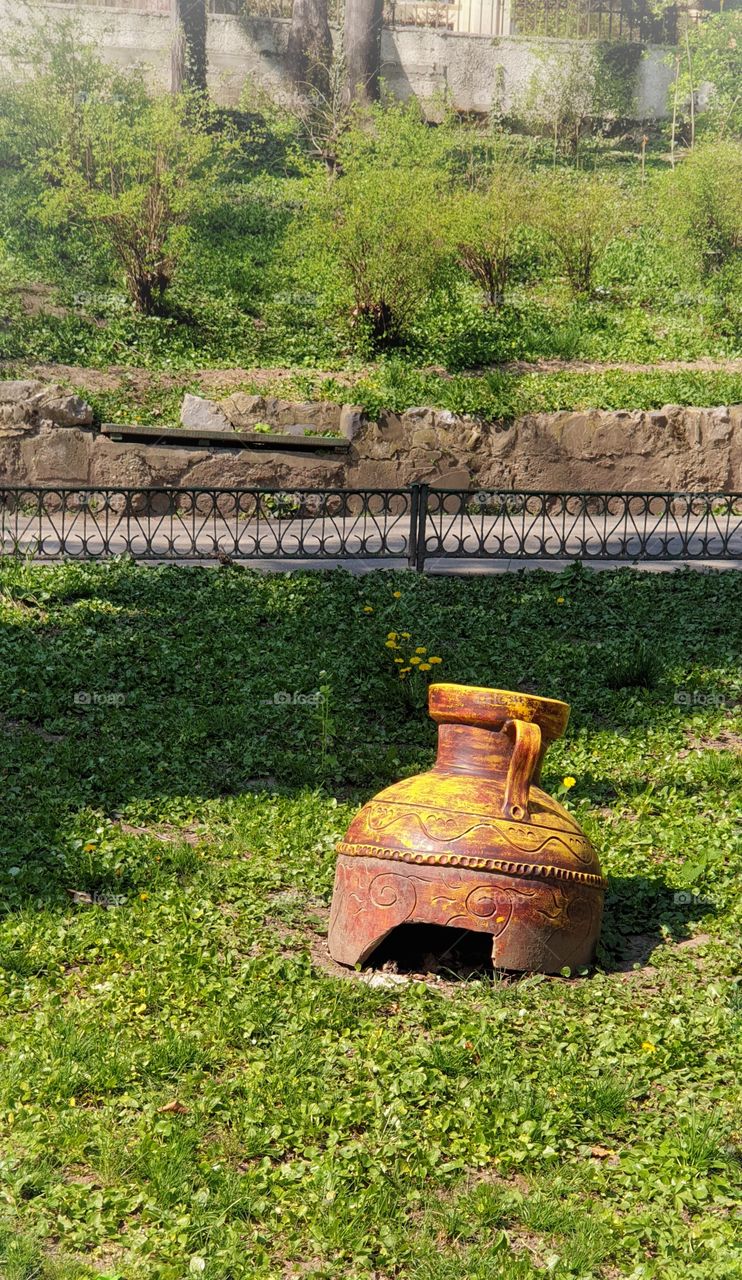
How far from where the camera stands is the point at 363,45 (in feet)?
80.2

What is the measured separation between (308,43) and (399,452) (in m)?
15.2

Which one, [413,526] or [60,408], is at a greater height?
[60,408]

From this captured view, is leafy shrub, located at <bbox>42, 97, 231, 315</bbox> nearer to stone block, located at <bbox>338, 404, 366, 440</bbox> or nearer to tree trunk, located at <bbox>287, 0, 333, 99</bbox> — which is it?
stone block, located at <bbox>338, 404, 366, 440</bbox>

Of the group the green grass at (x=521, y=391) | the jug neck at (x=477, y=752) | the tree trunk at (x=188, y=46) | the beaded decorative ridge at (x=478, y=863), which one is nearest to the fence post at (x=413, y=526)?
the green grass at (x=521, y=391)

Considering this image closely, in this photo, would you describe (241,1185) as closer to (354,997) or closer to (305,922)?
(354,997)

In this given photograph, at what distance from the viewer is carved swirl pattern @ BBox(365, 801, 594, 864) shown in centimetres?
445

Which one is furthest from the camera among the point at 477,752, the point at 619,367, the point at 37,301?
the point at 37,301

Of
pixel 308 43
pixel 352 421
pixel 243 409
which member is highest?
pixel 308 43

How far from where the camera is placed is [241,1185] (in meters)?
3.37

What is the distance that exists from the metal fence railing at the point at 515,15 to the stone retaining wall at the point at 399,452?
55.2ft

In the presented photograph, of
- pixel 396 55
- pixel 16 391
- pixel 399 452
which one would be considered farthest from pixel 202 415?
pixel 396 55

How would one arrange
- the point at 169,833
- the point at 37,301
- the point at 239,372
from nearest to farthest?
the point at 169,833
the point at 239,372
the point at 37,301

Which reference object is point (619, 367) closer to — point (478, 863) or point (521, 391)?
point (521, 391)

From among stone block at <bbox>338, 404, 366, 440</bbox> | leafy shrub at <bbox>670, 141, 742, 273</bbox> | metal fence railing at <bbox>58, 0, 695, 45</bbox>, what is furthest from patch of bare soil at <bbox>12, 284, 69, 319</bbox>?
metal fence railing at <bbox>58, 0, 695, 45</bbox>
